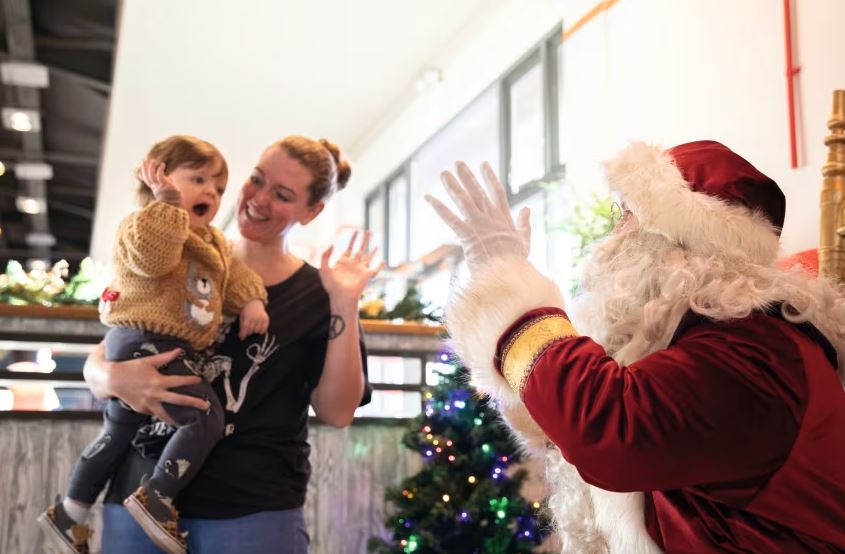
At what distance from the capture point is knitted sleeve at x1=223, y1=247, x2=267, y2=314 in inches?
77.0

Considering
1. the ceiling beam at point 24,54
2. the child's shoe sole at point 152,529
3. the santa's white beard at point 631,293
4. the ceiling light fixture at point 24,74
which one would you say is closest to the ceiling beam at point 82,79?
the ceiling light fixture at point 24,74

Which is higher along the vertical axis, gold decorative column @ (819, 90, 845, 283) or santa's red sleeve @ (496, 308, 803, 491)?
gold decorative column @ (819, 90, 845, 283)

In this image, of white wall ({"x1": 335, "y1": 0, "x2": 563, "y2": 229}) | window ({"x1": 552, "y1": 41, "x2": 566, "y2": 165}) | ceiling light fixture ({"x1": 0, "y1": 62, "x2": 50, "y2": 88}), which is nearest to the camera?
window ({"x1": 552, "y1": 41, "x2": 566, "y2": 165})

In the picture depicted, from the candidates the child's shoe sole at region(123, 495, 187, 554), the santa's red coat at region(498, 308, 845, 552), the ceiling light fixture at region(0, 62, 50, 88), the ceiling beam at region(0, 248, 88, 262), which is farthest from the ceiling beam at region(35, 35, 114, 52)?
the ceiling beam at region(0, 248, 88, 262)

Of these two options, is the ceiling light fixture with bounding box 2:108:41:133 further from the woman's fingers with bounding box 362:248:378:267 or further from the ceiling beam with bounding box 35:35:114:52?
the woman's fingers with bounding box 362:248:378:267

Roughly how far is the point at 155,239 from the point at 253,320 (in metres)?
0.26

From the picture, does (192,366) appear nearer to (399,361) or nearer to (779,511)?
(779,511)

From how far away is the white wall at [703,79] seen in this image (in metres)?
3.15

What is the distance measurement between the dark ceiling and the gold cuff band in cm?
574

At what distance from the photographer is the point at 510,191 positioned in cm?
644

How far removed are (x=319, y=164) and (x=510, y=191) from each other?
172 inches

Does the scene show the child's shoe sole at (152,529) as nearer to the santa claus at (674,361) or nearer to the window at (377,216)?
the santa claus at (674,361)

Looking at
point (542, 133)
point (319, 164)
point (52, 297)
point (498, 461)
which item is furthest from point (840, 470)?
point (542, 133)

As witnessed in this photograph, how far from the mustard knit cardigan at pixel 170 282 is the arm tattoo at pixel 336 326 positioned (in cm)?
16
